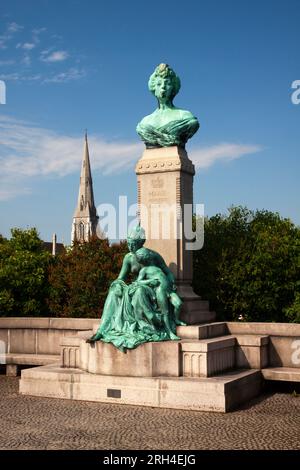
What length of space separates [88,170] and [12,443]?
4324 inches

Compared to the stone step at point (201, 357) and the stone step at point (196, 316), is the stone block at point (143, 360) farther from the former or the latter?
the stone step at point (196, 316)

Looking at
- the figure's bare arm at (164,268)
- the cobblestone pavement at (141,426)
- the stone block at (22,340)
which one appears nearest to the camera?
the cobblestone pavement at (141,426)

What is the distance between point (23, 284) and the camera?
19406 mm

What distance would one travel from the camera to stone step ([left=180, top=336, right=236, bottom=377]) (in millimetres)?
10664

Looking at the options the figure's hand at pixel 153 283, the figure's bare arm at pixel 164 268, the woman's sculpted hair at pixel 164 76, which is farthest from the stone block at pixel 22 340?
the woman's sculpted hair at pixel 164 76

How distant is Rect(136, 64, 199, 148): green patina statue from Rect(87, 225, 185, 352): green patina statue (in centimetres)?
264

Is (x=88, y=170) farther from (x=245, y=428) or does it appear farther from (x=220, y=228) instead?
(x=245, y=428)

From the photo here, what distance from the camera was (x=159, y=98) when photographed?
1427cm

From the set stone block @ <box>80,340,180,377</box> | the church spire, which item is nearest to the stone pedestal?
stone block @ <box>80,340,180,377</box>

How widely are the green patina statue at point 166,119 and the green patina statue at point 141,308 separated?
2.64 meters

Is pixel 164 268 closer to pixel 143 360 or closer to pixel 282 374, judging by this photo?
pixel 143 360

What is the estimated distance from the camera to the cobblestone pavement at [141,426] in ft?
26.2
